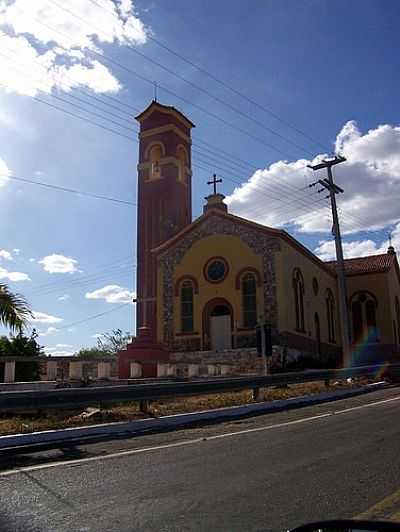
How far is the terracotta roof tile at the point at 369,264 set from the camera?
41219 mm

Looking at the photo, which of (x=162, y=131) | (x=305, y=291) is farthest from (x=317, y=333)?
(x=162, y=131)

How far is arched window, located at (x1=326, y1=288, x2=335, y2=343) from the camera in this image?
38781 millimetres

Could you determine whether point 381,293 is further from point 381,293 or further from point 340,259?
point 340,259

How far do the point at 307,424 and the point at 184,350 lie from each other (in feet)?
72.6

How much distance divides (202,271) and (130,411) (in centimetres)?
2119

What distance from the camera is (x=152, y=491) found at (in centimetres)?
571

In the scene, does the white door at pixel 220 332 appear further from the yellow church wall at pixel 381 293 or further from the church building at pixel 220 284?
the yellow church wall at pixel 381 293

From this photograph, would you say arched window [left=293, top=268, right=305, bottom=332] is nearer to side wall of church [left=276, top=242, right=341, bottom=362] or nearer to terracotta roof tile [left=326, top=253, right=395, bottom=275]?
side wall of church [left=276, top=242, right=341, bottom=362]

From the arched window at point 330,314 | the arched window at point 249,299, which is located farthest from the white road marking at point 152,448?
the arched window at point 330,314

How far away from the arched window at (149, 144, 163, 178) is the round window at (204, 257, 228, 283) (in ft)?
27.4

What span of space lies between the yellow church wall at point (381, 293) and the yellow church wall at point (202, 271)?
1283 cm

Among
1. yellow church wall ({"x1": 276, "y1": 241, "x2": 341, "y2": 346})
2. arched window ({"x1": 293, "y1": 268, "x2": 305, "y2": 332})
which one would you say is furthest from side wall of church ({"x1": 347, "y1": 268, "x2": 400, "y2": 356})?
arched window ({"x1": 293, "y1": 268, "x2": 305, "y2": 332})

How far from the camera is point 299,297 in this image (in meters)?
33.2

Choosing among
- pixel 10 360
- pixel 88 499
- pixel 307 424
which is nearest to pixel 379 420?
pixel 307 424
